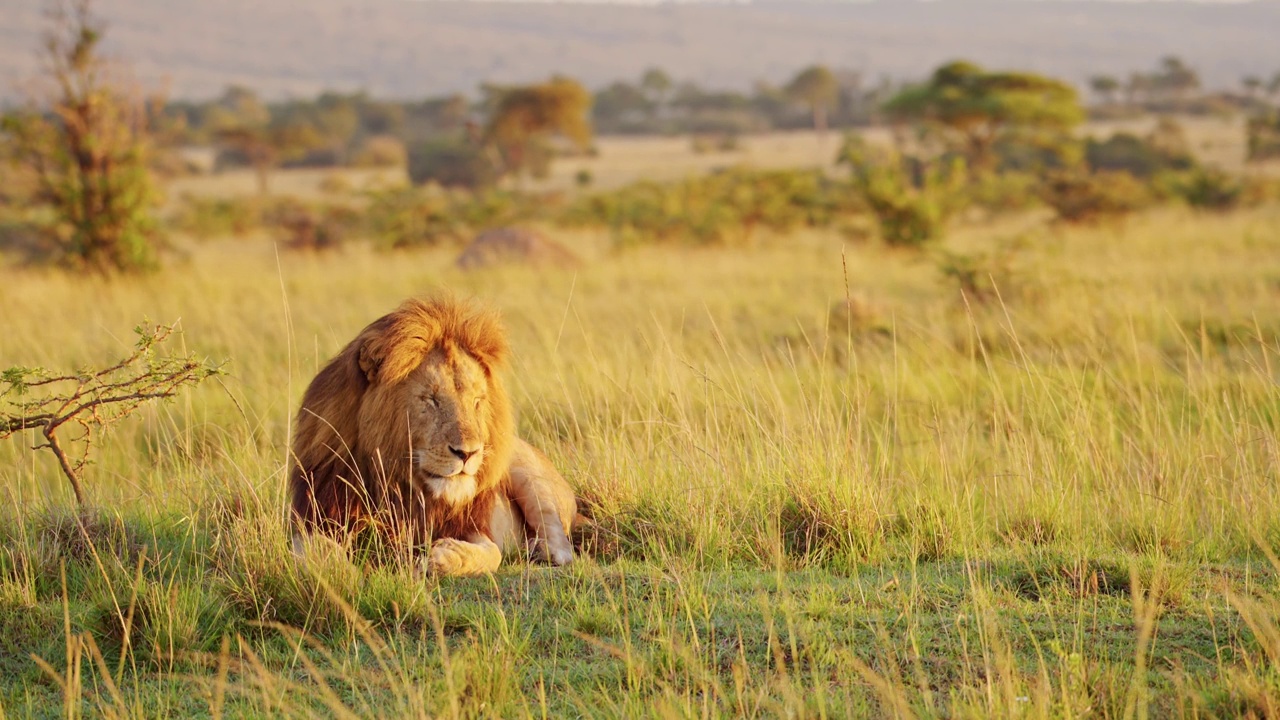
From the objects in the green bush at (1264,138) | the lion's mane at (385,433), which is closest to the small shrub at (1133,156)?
the green bush at (1264,138)

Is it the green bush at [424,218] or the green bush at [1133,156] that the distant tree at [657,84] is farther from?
the green bush at [424,218]

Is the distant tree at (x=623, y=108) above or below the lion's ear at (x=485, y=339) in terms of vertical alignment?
above

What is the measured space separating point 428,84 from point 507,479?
178m

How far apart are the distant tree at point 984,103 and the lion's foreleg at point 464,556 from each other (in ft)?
88.0

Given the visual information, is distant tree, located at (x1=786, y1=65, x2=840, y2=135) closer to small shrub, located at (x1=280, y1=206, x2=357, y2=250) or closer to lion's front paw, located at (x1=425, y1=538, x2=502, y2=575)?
small shrub, located at (x1=280, y1=206, x2=357, y2=250)

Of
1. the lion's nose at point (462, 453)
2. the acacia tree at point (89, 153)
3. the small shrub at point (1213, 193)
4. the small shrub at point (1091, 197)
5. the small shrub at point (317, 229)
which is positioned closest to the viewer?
the lion's nose at point (462, 453)

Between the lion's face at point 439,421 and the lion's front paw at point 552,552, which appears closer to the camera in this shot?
the lion's face at point 439,421

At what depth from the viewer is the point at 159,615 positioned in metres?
3.67

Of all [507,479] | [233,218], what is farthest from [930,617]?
[233,218]

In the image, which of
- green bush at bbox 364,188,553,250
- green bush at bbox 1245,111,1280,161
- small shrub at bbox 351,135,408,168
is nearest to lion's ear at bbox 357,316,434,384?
green bush at bbox 364,188,553,250

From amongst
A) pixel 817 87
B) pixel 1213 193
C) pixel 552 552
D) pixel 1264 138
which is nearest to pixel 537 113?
pixel 1264 138

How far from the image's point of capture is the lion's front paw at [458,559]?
4043 millimetres

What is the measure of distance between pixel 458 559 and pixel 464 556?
0.12ft

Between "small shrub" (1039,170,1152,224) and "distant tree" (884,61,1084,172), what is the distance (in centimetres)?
864
